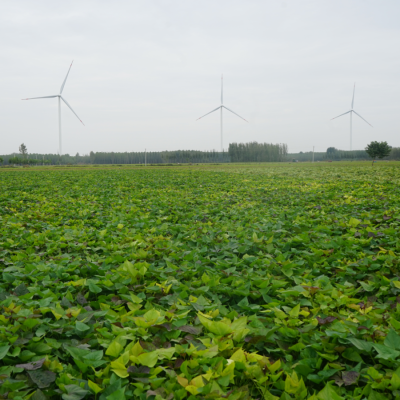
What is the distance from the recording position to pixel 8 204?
27.0 ft

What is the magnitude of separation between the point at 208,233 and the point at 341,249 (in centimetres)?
183

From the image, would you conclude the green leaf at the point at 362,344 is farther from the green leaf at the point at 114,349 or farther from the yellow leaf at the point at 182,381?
the green leaf at the point at 114,349

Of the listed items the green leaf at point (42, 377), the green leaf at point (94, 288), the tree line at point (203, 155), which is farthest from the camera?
the tree line at point (203, 155)

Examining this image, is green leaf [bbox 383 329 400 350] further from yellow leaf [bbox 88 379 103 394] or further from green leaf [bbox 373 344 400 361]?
yellow leaf [bbox 88 379 103 394]

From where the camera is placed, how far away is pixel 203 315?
93.7 inches

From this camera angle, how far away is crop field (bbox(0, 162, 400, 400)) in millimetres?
1842

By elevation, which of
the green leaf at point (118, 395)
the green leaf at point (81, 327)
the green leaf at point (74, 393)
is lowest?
the green leaf at point (74, 393)

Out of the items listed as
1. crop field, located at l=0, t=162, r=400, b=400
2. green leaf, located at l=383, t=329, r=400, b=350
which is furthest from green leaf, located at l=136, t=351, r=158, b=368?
green leaf, located at l=383, t=329, r=400, b=350

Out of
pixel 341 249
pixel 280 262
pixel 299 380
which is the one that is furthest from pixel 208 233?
pixel 299 380

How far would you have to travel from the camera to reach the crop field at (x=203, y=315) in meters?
1.84

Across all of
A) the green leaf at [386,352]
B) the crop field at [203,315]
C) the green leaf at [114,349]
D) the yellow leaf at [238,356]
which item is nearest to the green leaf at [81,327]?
the crop field at [203,315]

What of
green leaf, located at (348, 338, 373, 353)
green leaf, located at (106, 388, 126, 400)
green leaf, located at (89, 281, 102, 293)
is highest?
green leaf, located at (89, 281, 102, 293)

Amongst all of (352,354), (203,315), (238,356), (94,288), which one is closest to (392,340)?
(352,354)

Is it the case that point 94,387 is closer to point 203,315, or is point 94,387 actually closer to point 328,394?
point 203,315
